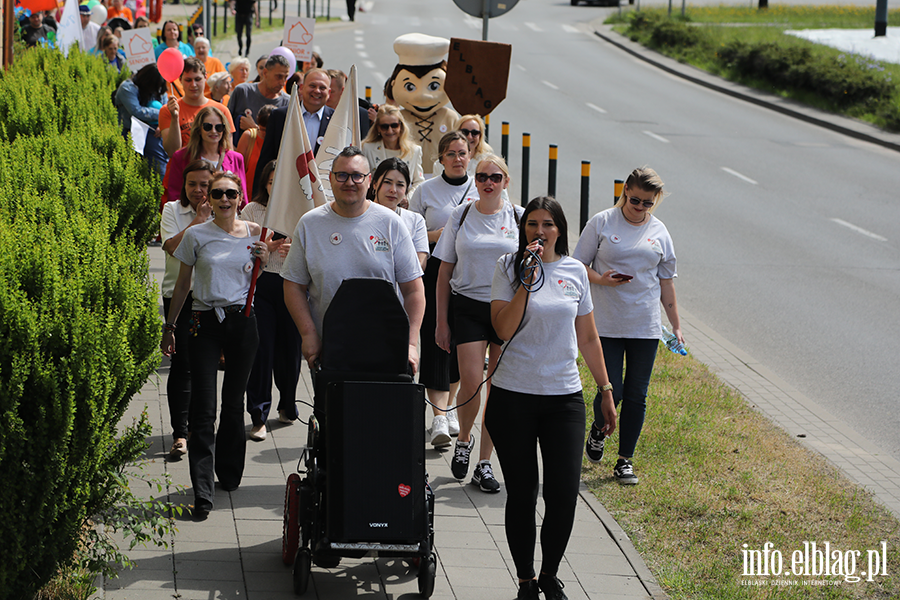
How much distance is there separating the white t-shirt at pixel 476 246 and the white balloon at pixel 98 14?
53.3 feet

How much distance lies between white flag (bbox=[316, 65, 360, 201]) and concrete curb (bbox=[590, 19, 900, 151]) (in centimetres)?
1792

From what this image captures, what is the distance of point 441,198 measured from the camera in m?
7.36

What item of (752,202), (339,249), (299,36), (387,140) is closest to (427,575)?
(339,249)

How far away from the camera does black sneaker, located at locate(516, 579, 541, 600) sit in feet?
16.1

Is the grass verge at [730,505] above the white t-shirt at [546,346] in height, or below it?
below

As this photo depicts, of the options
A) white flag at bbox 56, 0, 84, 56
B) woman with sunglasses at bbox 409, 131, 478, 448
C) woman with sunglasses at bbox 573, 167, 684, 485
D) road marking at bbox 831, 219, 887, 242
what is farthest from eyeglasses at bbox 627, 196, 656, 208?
white flag at bbox 56, 0, 84, 56

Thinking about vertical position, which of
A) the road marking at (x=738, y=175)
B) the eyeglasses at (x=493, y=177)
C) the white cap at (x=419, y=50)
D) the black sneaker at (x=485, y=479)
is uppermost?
the white cap at (x=419, y=50)

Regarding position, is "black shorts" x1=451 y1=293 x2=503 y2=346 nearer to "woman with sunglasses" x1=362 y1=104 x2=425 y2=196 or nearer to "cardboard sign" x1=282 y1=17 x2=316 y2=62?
"woman with sunglasses" x1=362 y1=104 x2=425 y2=196

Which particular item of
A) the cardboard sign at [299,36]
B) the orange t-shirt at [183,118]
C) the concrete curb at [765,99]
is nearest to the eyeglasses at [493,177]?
the orange t-shirt at [183,118]

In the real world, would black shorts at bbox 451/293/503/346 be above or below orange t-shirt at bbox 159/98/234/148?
below

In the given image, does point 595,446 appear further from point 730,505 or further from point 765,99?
point 765,99

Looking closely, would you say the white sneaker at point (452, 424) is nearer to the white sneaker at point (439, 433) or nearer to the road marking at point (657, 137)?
the white sneaker at point (439, 433)

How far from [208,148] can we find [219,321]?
209cm

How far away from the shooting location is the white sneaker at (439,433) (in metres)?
7.00
